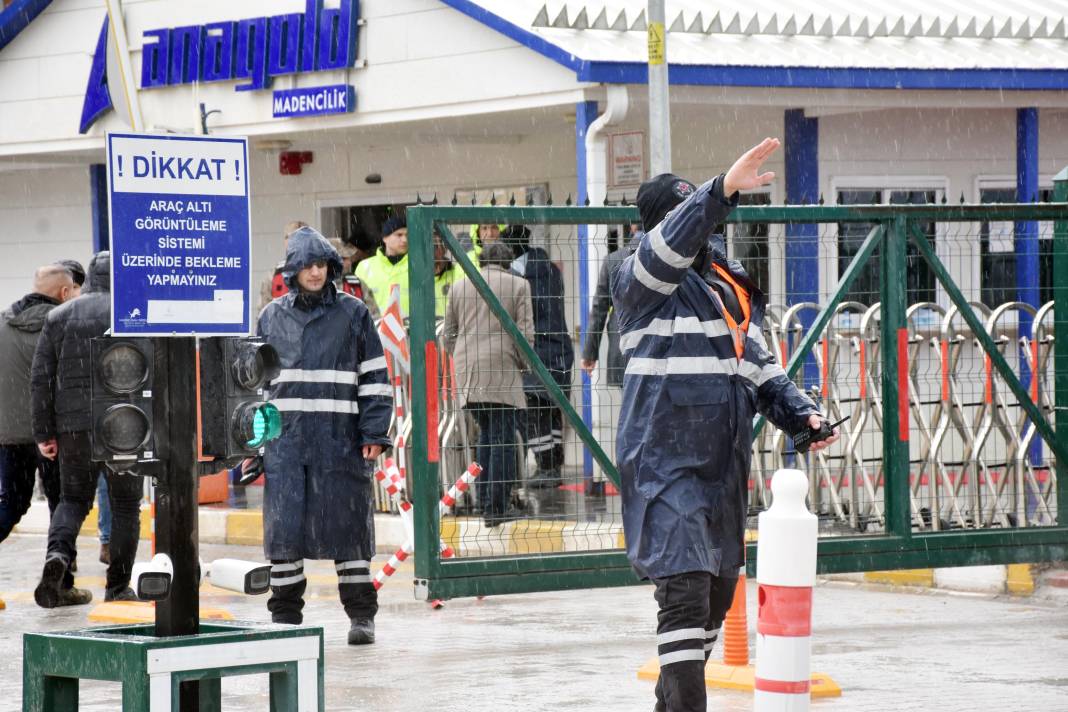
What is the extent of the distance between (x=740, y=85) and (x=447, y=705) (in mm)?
7552

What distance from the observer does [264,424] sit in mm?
6387

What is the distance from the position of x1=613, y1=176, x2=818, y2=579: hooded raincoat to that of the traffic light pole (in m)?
1.42

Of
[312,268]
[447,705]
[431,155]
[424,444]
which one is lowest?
[447,705]

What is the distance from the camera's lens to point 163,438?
19.7 ft

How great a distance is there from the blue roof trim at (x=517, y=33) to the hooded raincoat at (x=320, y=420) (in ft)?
15.9

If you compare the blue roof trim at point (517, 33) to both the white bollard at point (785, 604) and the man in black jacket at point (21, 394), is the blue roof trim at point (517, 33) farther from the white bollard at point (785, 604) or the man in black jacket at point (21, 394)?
the white bollard at point (785, 604)

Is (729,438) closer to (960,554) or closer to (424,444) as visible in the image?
(424,444)

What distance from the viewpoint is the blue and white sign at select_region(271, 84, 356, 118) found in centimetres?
1586

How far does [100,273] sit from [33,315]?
151 centimetres

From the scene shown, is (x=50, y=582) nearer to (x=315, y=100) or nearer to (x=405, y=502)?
(x=405, y=502)

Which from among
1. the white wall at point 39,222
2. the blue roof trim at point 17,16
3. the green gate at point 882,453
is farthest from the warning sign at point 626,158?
the white wall at point 39,222

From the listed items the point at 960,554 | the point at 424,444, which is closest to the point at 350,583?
the point at 424,444

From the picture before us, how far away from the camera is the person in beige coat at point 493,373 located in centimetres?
941

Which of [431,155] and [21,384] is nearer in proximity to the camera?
[21,384]
